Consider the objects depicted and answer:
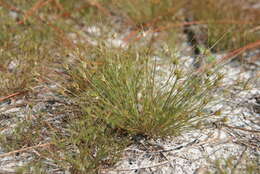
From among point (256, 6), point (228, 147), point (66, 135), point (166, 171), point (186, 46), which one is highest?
point (256, 6)

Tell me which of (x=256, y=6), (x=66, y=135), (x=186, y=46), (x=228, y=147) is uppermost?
(x=256, y=6)

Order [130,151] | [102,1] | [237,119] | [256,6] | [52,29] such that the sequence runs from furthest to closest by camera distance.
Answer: [256,6], [102,1], [52,29], [237,119], [130,151]

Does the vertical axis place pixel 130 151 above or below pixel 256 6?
below

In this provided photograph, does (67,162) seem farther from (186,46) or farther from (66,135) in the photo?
(186,46)

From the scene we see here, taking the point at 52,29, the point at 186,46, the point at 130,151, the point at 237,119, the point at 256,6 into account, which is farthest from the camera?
the point at 256,6

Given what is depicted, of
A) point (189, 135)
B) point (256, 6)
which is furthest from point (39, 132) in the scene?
point (256, 6)

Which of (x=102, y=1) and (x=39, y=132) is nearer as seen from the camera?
(x=39, y=132)

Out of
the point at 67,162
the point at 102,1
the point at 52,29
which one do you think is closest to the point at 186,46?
the point at 102,1

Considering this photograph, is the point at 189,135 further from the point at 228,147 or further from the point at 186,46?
the point at 186,46

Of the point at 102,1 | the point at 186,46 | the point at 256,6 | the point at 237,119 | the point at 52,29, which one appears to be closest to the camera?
the point at 237,119
